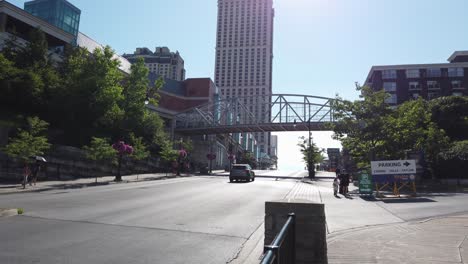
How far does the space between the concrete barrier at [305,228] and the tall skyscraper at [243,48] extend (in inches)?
5591

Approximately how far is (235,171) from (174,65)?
13530 cm

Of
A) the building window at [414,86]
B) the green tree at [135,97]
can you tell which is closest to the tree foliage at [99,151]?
the green tree at [135,97]

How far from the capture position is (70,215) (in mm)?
11180

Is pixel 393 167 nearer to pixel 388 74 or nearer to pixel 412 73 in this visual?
pixel 388 74

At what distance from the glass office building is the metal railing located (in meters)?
68.6

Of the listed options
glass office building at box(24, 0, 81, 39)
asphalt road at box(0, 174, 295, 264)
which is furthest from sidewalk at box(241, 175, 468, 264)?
glass office building at box(24, 0, 81, 39)

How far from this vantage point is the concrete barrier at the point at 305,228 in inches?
209

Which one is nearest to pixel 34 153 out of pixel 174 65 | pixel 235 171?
pixel 235 171

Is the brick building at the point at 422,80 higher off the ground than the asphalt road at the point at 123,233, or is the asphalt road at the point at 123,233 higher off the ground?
the brick building at the point at 422,80

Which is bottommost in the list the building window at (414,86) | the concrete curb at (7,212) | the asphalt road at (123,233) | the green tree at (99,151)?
the asphalt road at (123,233)

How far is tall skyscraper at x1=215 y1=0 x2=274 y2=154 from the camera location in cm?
14900

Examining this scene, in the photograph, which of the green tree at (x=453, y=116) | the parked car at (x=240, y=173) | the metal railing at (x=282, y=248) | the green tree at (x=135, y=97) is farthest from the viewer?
the green tree at (x=135, y=97)

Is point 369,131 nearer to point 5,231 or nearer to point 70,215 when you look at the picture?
point 70,215

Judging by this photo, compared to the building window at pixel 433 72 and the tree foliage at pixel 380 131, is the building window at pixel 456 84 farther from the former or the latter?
the tree foliage at pixel 380 131
